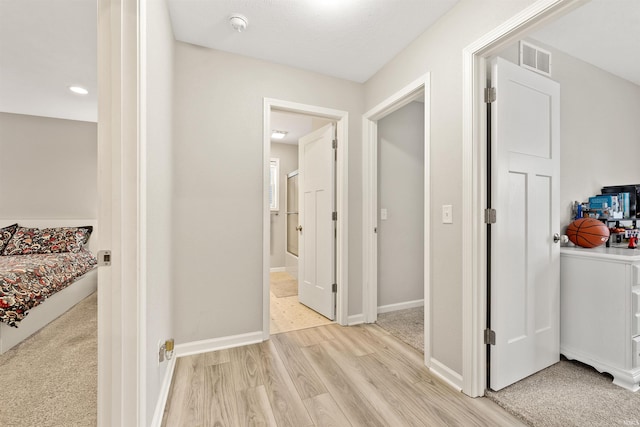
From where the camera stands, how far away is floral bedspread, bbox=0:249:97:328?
6.82 feet

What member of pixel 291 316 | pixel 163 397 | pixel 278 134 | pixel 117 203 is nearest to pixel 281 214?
pixel 278 134

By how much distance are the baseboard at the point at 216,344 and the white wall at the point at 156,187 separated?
0.36 metres

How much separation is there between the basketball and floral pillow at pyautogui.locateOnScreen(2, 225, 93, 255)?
5.12 m

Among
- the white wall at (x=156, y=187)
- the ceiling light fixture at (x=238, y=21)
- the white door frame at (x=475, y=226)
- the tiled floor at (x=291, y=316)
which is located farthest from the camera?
the tiled floor at (x=291, y=316)

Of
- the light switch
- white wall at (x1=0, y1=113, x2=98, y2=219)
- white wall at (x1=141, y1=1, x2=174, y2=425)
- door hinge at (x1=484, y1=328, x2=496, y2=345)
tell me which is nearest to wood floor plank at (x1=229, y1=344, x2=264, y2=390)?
white wall at (x1=141, y1=1, x2=174, y2=425)

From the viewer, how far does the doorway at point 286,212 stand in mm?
3371

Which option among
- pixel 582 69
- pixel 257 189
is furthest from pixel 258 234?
pixel 582 69

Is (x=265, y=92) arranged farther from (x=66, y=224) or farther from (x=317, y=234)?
(x=66, y=224)

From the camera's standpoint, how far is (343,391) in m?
1.64

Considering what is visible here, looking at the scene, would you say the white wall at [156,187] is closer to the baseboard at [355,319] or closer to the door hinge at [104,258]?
the door hinge at [104,258]

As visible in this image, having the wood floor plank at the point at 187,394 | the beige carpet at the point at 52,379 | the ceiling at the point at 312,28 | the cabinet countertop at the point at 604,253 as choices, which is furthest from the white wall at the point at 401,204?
the beige carpet at the point at 52,379

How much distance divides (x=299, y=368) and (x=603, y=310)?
203 cm

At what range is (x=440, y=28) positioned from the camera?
1.82m

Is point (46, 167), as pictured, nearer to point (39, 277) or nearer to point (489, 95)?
point (39, 277)
